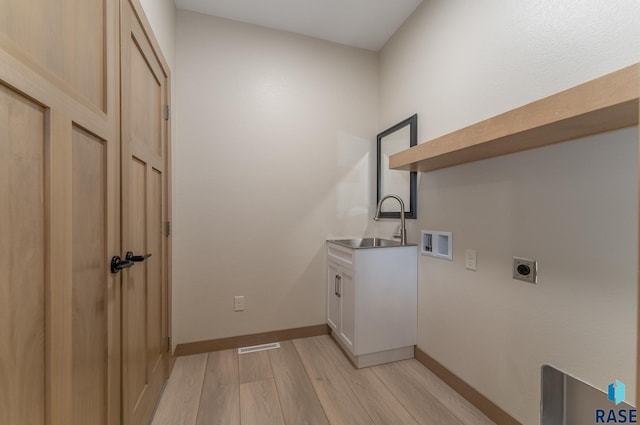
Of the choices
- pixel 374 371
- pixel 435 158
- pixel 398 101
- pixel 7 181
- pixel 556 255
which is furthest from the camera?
pixel 398 101

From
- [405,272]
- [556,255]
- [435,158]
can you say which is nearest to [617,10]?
[435,158]

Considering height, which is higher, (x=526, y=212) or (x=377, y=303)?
(x=526, y=212)

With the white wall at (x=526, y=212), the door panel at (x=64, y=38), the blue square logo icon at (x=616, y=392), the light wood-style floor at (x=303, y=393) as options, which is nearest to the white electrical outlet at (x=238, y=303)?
the light wood-style floor at (x=303, y=393)

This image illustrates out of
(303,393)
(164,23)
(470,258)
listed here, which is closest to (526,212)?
(470,258)

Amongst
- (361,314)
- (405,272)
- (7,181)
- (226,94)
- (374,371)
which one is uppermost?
(226,94)

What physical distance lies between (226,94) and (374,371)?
7.98ft

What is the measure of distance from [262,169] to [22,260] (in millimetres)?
1715

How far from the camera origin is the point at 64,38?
71 centimetres

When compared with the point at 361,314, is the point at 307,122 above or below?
above

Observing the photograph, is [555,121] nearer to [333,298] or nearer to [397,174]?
[397,174]

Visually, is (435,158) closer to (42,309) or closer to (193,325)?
(42,309)

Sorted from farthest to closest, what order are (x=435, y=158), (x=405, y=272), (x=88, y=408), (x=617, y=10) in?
(x=405, y=272) → (x=435, y=158) → (x=617, y=10) → (x=88, y=408)

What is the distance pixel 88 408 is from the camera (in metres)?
0.82

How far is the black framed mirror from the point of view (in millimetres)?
2047
